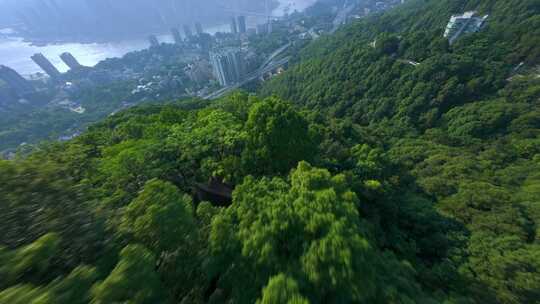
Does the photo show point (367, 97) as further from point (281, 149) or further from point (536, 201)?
point (281, 149)

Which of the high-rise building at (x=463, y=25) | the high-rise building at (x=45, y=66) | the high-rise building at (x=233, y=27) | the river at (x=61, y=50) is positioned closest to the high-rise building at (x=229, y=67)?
the high-rise building at (x=463, y=25)

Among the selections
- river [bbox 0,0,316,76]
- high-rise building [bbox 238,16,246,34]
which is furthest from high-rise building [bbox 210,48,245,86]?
river [bbox 0,0,316,76]

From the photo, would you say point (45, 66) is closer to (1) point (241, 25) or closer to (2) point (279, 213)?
(1) point (241, 25)

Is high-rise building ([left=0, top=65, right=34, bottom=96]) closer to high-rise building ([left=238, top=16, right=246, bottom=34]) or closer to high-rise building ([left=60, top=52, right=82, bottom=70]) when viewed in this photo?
high-rise building ([left=60, top=52, right=82, bottom=70])

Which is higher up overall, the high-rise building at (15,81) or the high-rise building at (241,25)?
the high-rise building at (241,25)

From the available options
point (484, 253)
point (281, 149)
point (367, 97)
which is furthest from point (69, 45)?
point (484, 253)

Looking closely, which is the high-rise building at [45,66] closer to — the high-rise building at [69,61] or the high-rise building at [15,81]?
the high-rise building at [69,61]

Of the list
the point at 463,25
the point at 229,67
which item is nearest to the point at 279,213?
the point at 463,25
